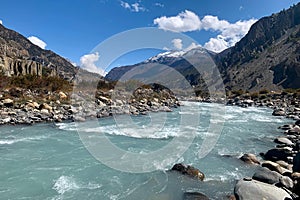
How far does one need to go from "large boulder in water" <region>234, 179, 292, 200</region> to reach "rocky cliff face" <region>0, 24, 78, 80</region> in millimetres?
68561

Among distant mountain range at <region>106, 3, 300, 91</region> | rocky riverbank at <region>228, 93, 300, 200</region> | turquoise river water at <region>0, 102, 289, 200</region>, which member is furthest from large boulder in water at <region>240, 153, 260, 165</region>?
distant mountain range at <region>106, 3, 300, 91</region>

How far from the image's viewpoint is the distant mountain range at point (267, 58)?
92.8 meters

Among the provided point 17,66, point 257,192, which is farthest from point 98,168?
point 17,66

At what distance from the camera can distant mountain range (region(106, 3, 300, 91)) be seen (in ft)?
305

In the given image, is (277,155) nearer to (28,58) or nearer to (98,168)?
(98,168)

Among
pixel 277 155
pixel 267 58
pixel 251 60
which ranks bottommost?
pixel 277 155

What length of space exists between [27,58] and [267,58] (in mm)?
107588

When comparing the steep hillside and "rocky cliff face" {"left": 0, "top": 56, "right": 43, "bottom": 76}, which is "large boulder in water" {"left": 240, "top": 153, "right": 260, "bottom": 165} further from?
the steep hillside

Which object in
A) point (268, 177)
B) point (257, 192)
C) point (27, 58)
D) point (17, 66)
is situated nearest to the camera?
point (257, 192)

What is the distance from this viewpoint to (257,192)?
696 cm

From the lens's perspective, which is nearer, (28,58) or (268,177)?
(268,177)

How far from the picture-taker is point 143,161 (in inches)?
445

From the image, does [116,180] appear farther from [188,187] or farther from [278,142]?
[278,142]

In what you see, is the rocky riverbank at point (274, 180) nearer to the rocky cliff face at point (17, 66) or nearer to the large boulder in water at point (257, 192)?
the large boulder in water at point (257, 192)
